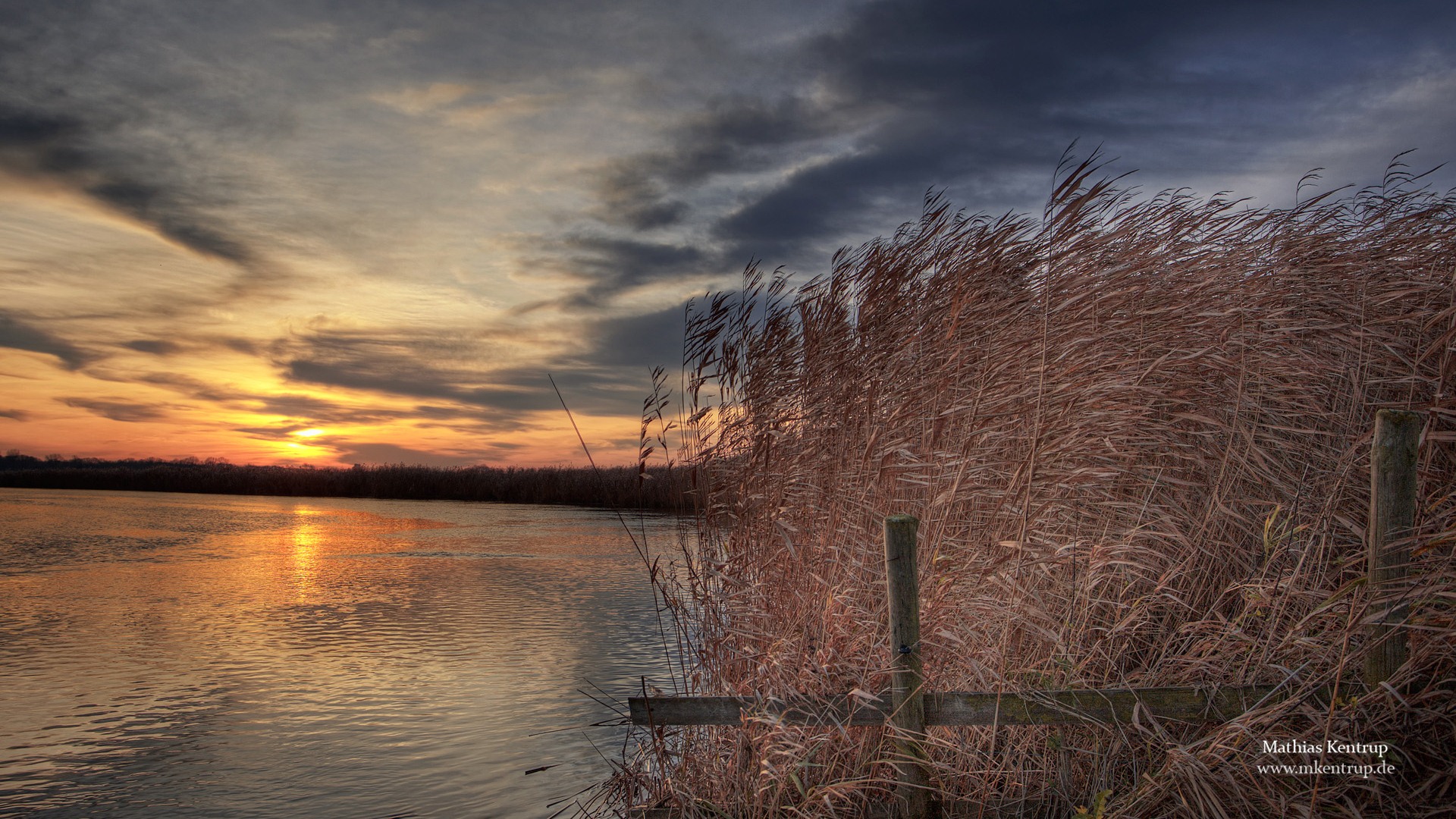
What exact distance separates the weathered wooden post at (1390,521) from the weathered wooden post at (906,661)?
205 centimetres

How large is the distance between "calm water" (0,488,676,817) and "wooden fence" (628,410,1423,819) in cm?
286

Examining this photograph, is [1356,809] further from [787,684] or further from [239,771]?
[239,771]

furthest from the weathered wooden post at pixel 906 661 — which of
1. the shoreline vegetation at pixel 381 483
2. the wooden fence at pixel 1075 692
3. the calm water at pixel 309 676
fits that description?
the shoreline vegetation at pixel 381 483

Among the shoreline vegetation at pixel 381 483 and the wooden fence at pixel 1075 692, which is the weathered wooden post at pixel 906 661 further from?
the shoreline vegetation at pixel 381 483

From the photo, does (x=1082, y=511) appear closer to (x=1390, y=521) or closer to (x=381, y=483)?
(x=1390, y=521)

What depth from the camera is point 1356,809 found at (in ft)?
10.9

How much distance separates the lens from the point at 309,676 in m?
8.05

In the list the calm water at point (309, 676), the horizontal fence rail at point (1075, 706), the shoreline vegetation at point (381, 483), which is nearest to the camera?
the horizontal fence rail at point (1075, 706)

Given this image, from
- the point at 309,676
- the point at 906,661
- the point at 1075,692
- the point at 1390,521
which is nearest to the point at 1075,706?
the point at 1075,692

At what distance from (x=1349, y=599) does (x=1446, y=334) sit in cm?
139

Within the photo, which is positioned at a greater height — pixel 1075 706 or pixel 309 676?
pixel 1075 706

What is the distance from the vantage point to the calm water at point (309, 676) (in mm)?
5543

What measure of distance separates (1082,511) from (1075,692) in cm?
110

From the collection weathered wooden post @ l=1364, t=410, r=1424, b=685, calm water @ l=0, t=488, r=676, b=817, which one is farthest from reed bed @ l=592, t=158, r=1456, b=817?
calm water @ l=0, t=488, r=676, b=817
